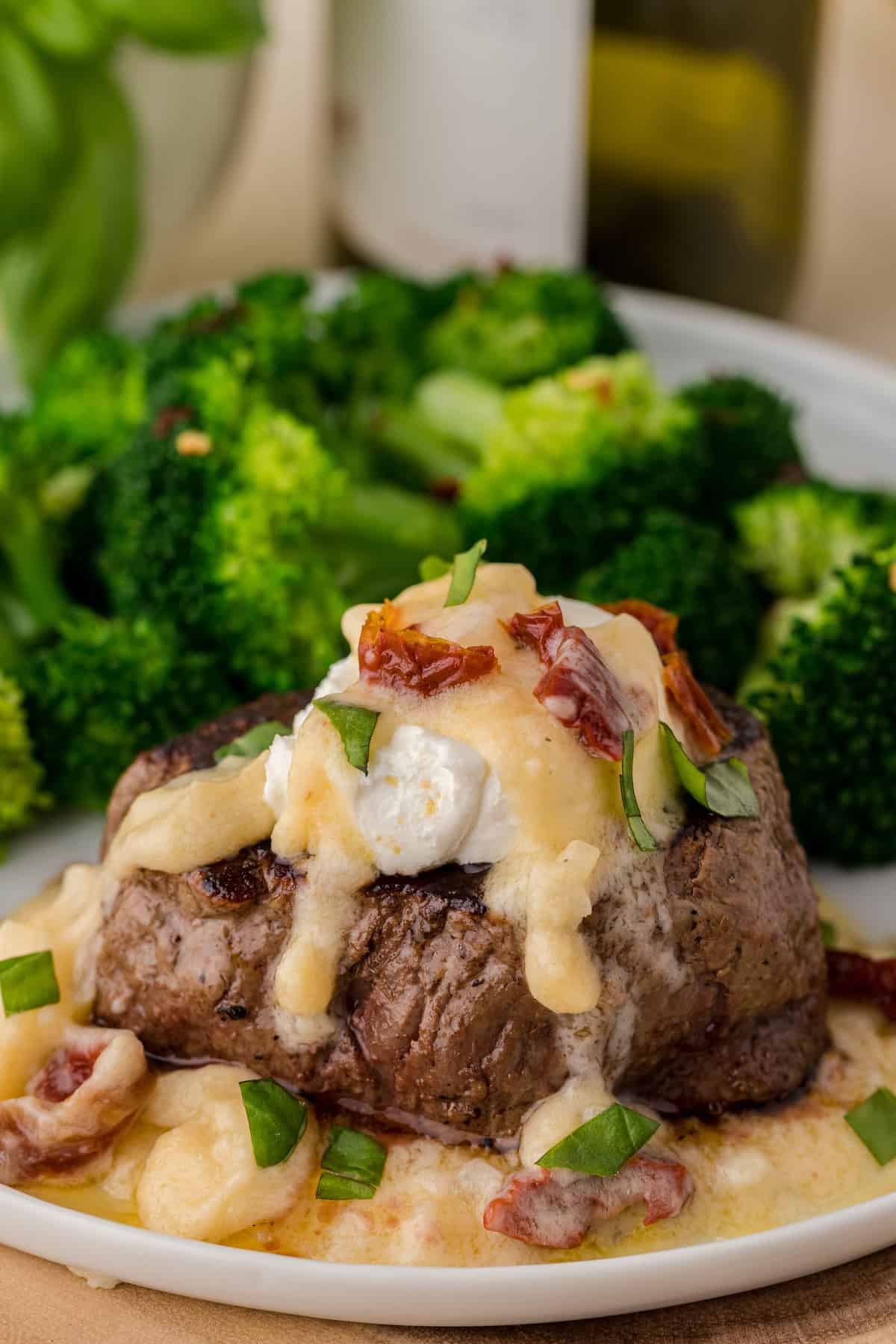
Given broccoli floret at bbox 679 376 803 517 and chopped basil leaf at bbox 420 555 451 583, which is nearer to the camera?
chopped basil leaf at bbox 420 555 451 583

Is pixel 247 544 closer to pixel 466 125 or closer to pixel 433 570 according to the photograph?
pixel 433 570

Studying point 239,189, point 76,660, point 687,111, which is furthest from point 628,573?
point 239,189

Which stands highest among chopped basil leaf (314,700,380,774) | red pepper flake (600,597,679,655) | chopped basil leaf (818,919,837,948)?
chopped basil leaf (314,700,380,774)

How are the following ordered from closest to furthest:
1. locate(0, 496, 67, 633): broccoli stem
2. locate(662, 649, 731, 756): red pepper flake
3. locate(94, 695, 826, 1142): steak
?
locate(94, 695, 826, 1142): steak
locate(662, 649, 731, 756): red pepper flake
locate(0, 496, 67, 633): broccoli stem

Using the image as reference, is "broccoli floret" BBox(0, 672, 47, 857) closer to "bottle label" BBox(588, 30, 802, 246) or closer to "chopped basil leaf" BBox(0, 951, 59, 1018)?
"chopped basil leaf" BBox(0, 951, 59, 1018)

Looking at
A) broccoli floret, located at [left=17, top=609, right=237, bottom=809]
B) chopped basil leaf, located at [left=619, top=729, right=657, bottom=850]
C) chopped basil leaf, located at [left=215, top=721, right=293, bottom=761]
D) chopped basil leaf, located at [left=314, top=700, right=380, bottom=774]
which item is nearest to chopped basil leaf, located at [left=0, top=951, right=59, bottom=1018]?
chopped basil leaf, located at [left=215, top=721, right=293, bottom=761]

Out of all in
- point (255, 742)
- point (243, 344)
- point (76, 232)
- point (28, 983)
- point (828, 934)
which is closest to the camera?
point (28, 983)

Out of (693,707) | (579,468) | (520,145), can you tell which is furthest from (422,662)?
(520,145)
